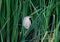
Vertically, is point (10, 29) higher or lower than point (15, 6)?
lower

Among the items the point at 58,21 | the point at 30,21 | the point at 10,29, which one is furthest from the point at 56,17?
the point at 10,29

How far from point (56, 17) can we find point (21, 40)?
0.78ft

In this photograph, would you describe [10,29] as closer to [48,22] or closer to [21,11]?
[21,11]

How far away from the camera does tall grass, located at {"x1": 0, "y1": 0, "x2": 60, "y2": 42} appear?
130cm

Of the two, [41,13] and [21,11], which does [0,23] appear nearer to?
[21,11]

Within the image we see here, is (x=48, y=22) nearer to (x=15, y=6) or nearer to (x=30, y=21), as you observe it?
(x=30, y=21)

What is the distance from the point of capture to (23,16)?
131 centimetres

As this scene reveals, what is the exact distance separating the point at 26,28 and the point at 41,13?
120 millimetres

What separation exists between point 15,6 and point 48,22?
208mm

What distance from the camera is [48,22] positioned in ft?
4.37

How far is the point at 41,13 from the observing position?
1328mm

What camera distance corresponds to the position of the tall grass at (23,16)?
4.26 ft

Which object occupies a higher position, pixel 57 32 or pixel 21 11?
pixel 21 11

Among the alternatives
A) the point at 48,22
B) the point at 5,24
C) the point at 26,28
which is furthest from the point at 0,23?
the point at 48,22
